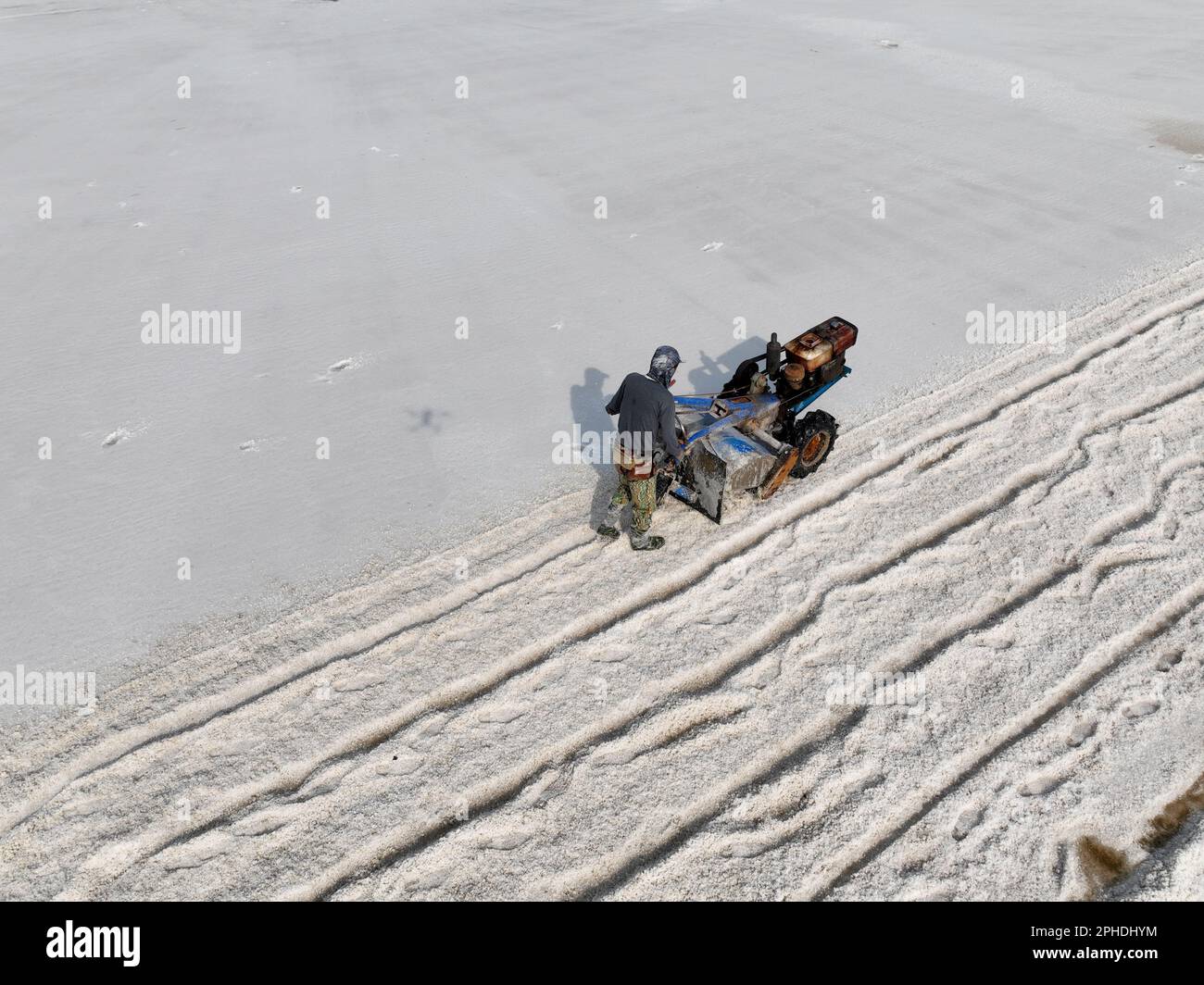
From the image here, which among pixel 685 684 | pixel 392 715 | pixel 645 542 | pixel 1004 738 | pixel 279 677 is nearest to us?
pixel 1004 738

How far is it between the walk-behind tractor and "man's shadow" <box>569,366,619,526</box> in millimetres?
508

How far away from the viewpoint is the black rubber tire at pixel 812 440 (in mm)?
5773

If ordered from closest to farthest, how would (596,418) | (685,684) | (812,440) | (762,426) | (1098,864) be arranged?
Result: (1098,864) → (685,684) → (812,440) → (762,426) → (596,418)

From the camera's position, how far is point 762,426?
595 centimetres

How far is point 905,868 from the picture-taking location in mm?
3785

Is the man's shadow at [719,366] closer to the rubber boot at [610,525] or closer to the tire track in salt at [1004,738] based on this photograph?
the rubber boot at [610,525]

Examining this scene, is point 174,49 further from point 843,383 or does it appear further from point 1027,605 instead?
point 1027,605

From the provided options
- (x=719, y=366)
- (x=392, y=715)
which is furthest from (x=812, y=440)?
(x=392, y=715)

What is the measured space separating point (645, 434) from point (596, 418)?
1724 millimetres

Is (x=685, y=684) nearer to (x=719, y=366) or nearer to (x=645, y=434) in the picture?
(x=645, y=434)

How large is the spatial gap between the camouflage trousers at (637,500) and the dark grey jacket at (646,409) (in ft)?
0.98

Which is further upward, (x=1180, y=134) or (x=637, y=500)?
(x=1180, y=134)
